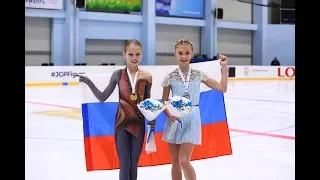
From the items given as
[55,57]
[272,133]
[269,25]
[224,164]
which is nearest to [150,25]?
[55,57]

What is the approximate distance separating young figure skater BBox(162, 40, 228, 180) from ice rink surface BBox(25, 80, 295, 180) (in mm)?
1118

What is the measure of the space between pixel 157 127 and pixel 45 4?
19112mm

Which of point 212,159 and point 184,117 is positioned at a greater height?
point 184,117

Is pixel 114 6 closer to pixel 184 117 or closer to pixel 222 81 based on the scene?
pixel 222 81

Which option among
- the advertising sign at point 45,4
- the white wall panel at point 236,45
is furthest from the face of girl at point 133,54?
the white wall panel at point 236,45

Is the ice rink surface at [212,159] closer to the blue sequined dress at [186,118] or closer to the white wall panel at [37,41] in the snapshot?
the blue sequined dress at [186,118]

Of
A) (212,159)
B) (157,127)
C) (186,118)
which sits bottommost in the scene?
(212,159)

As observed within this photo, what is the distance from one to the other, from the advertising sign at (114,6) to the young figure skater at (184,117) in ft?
68.0

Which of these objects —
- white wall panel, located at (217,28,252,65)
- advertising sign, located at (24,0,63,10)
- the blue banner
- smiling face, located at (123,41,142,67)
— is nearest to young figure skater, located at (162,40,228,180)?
smiling face, located at (123,41,142,67)

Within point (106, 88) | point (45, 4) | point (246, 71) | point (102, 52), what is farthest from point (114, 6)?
point (106, 88)

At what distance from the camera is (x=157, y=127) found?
12.6 feet

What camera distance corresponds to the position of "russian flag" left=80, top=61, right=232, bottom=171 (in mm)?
3398

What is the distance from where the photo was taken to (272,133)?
701 centimetres
